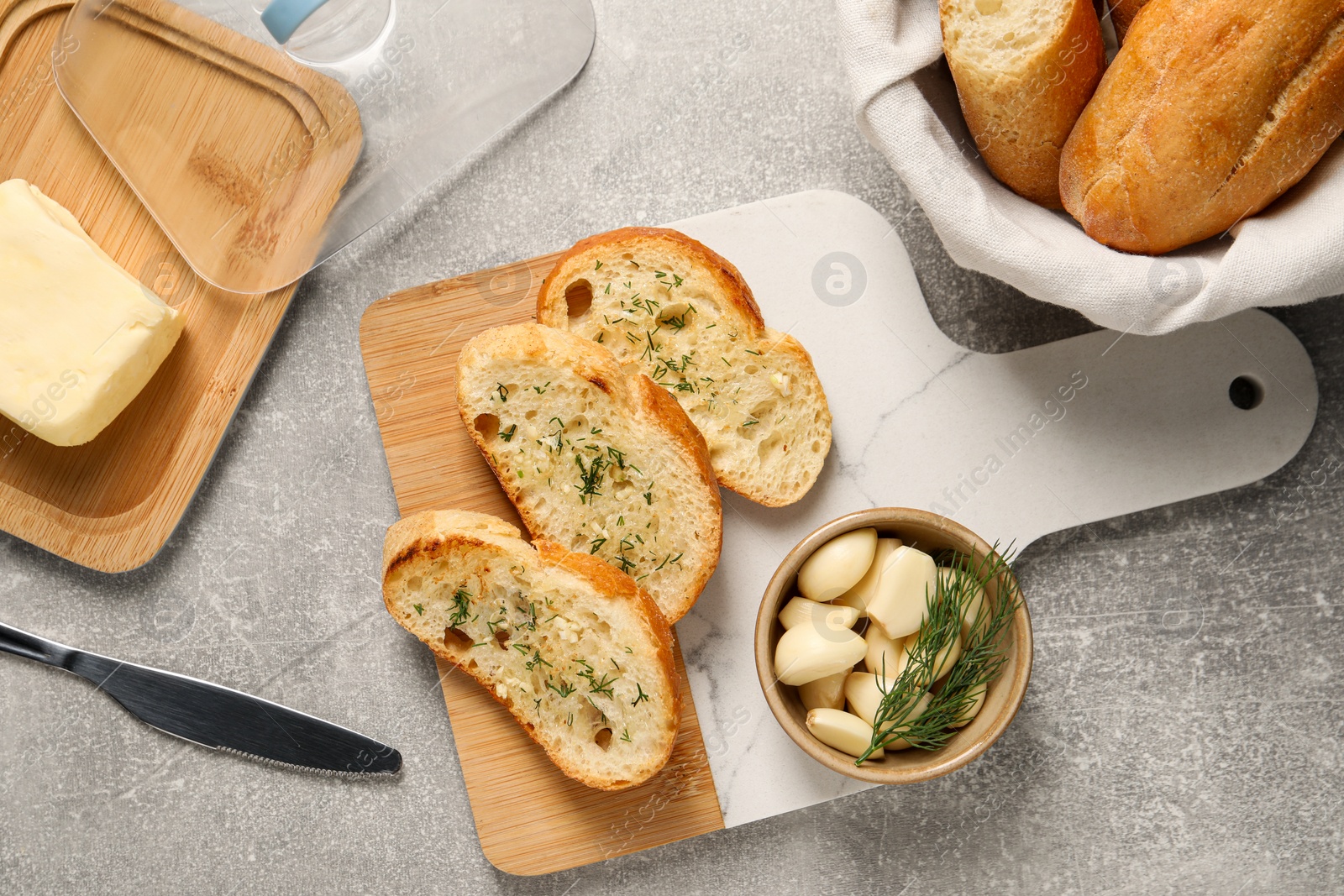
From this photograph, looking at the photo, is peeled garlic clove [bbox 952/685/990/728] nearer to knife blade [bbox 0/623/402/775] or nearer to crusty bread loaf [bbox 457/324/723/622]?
crusty bread loaf [bbox 457/324/723/622]

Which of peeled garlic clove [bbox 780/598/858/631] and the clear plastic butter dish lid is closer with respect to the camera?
peeled garlic clove [bbox 780/598/858/631]

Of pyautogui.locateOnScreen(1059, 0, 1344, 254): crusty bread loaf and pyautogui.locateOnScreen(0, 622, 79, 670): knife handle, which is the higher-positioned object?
pyautogui.locateOnScreen(1059, 0, 1344, 254): crusty bread loaf

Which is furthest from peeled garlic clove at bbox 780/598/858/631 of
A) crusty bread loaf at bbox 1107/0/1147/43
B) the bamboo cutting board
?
crusty bread loaf at bbox 1107/0/1147/43

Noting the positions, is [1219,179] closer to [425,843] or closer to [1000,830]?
[1000,830]

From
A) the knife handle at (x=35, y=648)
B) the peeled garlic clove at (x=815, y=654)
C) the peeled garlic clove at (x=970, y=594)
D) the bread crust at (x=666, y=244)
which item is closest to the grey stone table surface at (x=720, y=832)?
the knife handle at (x=35, y=648)

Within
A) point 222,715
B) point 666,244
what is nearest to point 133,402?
point 222,715

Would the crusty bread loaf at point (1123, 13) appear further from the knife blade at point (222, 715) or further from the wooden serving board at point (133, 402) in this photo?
the knife blade at point (222, 715)


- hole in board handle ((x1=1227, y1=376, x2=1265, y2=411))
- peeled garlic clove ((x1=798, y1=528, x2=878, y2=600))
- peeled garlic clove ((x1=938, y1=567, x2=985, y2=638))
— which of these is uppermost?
peeled garlic clove ((x1=798, y1=528, x2=878, y2=600))
